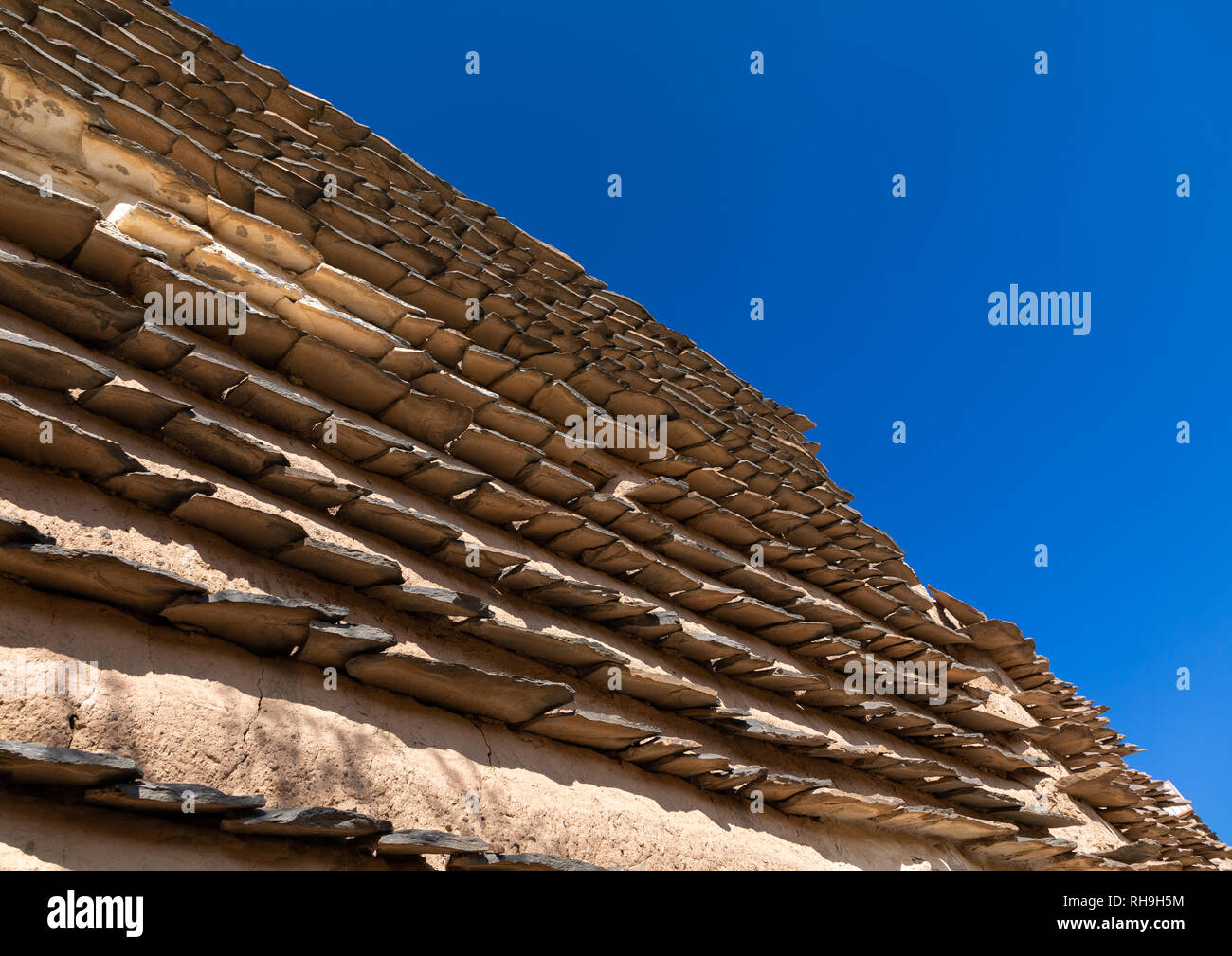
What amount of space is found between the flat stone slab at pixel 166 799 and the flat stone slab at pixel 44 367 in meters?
1.51

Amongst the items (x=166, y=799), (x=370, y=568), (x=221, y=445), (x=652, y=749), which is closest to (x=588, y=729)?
(x=652, y=749)

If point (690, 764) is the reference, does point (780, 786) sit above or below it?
below

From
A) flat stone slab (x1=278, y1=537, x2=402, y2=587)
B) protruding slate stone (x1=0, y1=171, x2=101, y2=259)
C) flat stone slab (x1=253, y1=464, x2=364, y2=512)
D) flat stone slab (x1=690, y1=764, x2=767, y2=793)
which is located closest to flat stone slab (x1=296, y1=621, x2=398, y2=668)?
flat stone slab (x1=278, y1=537, x2=402, y2=587)

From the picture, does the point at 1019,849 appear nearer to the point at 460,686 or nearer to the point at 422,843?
the point at 460,686

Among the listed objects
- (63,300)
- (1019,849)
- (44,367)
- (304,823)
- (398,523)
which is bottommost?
(1019,849)

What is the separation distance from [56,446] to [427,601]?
136cm

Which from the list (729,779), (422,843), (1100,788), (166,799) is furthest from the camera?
(1100,788)

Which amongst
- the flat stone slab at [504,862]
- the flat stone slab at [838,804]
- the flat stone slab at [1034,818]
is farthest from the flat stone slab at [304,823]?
the flat stone slab at [1034,818]

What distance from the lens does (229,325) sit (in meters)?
3.85

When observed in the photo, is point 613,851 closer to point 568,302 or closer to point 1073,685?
point 568,302

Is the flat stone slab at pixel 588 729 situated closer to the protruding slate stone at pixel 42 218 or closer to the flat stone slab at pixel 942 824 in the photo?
the flat stone slab at pixel 942 824

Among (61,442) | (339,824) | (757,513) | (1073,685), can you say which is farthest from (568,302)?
(1073,685)

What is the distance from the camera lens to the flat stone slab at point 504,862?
2549mm

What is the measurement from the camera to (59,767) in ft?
6.51
